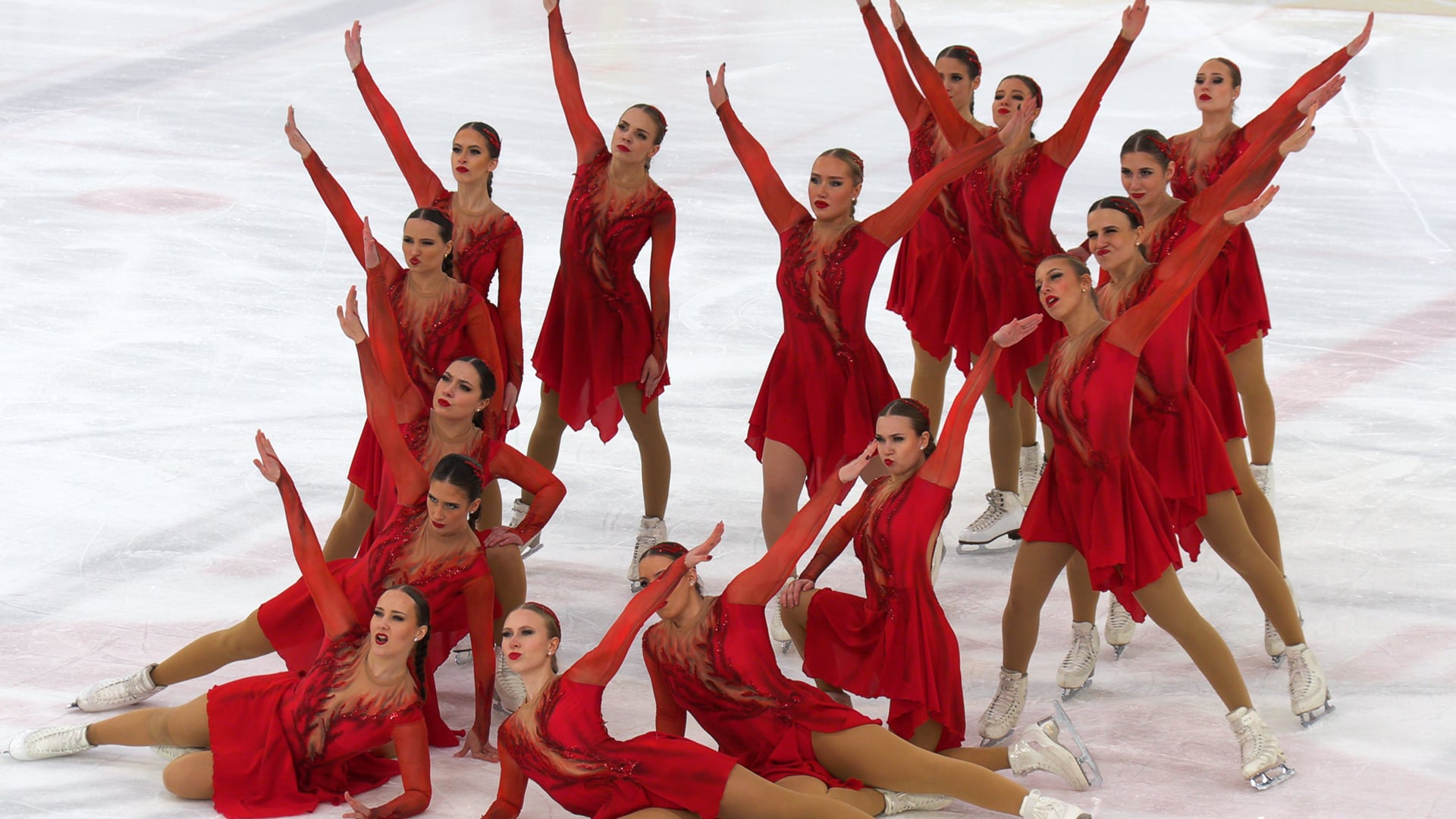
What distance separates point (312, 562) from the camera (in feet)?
14.3

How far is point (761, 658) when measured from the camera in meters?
4.13

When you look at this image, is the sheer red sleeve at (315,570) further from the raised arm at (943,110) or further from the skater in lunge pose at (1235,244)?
the skater in lunge pose at (1235,244)

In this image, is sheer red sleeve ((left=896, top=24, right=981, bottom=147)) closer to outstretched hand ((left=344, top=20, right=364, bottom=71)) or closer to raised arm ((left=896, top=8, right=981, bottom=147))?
raised arm ((left=896, top=8, right=981, bottom=147))

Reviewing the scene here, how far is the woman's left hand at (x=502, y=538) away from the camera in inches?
182

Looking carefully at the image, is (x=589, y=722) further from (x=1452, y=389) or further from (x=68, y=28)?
(x=68, y=28)

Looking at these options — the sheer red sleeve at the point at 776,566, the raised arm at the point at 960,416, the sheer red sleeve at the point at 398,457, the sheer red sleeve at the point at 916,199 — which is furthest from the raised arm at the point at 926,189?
the sheer red sleeve at the point at 398,457

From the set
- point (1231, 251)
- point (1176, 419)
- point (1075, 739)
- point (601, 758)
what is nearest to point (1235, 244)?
Answer: point (1231, 251)

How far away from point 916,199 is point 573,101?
1257 millimetres

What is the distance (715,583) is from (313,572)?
1.58m

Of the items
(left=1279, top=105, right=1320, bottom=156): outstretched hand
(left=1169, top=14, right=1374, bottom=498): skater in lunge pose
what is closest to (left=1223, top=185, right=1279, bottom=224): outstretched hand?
(left=1279, top=105, right=1320, bottom=156): outstretched hand

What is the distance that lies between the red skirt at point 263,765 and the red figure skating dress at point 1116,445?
1.90 metres

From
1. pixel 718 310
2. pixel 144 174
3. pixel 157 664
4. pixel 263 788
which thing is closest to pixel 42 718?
pixel 157 664

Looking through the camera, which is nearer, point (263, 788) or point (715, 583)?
point (263, 788)

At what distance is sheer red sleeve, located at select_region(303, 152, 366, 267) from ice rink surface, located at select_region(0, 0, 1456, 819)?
117 cm
